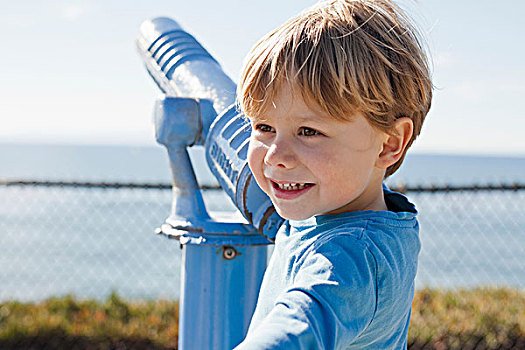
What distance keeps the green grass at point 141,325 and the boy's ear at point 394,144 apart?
2.89 metres

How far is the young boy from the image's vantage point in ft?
2.95

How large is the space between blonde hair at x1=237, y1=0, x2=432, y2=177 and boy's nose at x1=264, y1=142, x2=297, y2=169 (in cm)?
6

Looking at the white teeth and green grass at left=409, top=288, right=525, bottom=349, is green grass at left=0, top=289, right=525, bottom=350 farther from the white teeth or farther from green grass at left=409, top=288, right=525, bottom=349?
the white teeth

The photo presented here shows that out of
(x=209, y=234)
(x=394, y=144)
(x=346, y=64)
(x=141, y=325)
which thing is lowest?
(x=141, y=325)

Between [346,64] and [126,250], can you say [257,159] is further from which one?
[126,250]

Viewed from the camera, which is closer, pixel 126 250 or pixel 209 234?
pixel 209 234

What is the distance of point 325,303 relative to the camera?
2.66 ft

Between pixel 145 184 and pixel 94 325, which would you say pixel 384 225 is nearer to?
pixel 145 184

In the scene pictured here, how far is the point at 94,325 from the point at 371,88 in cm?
323

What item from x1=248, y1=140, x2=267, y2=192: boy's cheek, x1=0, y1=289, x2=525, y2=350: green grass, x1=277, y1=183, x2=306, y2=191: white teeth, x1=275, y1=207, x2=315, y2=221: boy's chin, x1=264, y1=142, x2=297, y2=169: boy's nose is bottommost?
x1=0, y1=289, x2=525, y2=350: green grass

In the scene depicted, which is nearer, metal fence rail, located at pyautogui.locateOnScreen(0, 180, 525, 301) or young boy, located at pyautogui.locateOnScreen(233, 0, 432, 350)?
young boy, located at pyautogui.locateOnScreen(233, 0, 432, 350)

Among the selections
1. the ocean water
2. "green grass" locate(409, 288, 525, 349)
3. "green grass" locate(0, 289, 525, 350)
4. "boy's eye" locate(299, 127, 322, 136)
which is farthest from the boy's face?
the ocean water

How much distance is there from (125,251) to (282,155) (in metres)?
12.3

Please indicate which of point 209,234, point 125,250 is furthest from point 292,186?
point 125,250
